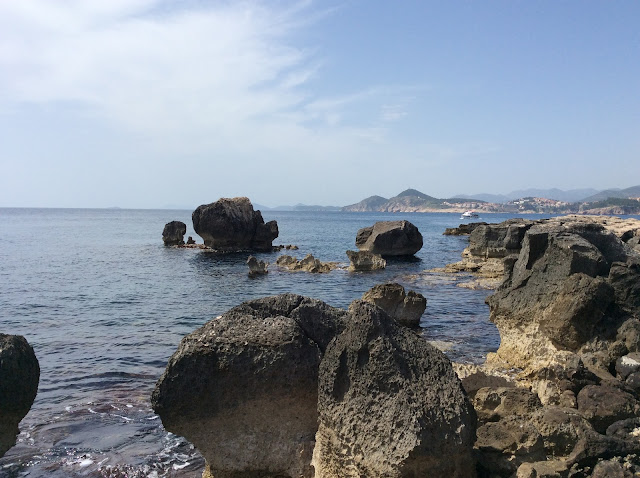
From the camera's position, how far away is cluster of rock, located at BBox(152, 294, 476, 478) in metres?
5.16

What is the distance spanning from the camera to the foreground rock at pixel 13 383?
774 cm

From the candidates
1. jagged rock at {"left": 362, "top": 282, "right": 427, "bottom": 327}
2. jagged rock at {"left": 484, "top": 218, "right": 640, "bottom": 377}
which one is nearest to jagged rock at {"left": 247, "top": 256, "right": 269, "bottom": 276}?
jagged rock at {"left": 362, "top": 282, "right": 427, "bottom": 327}

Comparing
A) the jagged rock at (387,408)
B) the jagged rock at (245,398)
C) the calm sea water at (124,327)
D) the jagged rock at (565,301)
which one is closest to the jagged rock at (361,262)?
the calm sea water at (124,327)

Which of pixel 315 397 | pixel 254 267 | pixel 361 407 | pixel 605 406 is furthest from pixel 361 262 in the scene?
pixel 361 407

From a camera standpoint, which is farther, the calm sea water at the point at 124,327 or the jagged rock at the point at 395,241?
the jagged rock at the point at 395,241

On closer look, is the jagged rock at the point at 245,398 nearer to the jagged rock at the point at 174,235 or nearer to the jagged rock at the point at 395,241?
the jagged rock at the point at 395,241

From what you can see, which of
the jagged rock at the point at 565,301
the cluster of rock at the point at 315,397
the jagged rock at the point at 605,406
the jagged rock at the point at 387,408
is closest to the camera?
the jagged rock at the point at 387,408

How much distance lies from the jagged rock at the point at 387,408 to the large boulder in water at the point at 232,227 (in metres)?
46.3

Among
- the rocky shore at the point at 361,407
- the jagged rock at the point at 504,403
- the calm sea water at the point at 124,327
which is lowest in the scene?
the calm sea water at the point at 124,327

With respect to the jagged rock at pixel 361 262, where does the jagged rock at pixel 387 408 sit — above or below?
above

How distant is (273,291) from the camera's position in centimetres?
2948

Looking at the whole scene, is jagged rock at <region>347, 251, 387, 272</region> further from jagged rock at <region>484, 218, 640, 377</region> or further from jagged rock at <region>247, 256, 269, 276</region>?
jagged rock at <region>484, 218, 640, 377</region>

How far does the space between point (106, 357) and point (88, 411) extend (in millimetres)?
4469

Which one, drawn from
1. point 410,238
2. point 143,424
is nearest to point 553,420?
point 143,424
